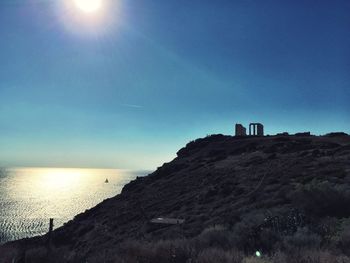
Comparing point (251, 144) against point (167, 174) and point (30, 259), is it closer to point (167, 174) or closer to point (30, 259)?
point (167, 174)

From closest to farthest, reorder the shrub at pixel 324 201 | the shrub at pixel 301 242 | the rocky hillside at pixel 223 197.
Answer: the shrub at pixel 301 242 → the shrub at pixel 324 201 → the rocky hillside at pixel 223 197

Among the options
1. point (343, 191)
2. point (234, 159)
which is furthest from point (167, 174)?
point (343, 191)

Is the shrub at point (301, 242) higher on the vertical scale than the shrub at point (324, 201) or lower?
lower

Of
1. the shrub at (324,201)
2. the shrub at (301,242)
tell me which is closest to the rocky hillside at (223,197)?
the shrub at (324,201)

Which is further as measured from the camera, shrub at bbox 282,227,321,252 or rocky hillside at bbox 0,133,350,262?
rocky hillside at bbox 0,133,350,262

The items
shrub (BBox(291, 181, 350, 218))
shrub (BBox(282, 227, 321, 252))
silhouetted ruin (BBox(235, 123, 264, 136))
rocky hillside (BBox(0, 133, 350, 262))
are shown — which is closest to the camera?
shrub (BBox(282, 227, 321, 252))

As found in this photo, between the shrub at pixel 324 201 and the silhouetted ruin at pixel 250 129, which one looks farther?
the silhouetted ruin at pixel 250 129

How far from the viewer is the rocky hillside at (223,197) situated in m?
18.5

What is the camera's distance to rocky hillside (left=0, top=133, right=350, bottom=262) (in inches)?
727

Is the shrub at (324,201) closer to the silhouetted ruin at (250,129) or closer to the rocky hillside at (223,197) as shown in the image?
the rocky hillside at (223,197)

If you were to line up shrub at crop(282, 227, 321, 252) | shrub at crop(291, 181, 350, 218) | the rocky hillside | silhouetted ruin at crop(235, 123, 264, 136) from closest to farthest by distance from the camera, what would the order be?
shrub at crop(282, 227, 321, 252) < shrub at crop(291, 181, 350, 218) < the rocky hillside < silhouetted ruin at crop(235, 123, 264, 136)

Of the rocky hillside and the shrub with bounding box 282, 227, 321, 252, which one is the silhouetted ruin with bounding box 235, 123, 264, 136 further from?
the shrub with bounding box 282, 227, 321, 252

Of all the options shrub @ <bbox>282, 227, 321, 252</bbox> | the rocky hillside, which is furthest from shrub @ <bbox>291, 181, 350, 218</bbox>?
shrub @ <bbox>282, 227, 321, 252</bbox>

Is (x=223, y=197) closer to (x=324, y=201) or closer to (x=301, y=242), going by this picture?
(x=324, y=201)
